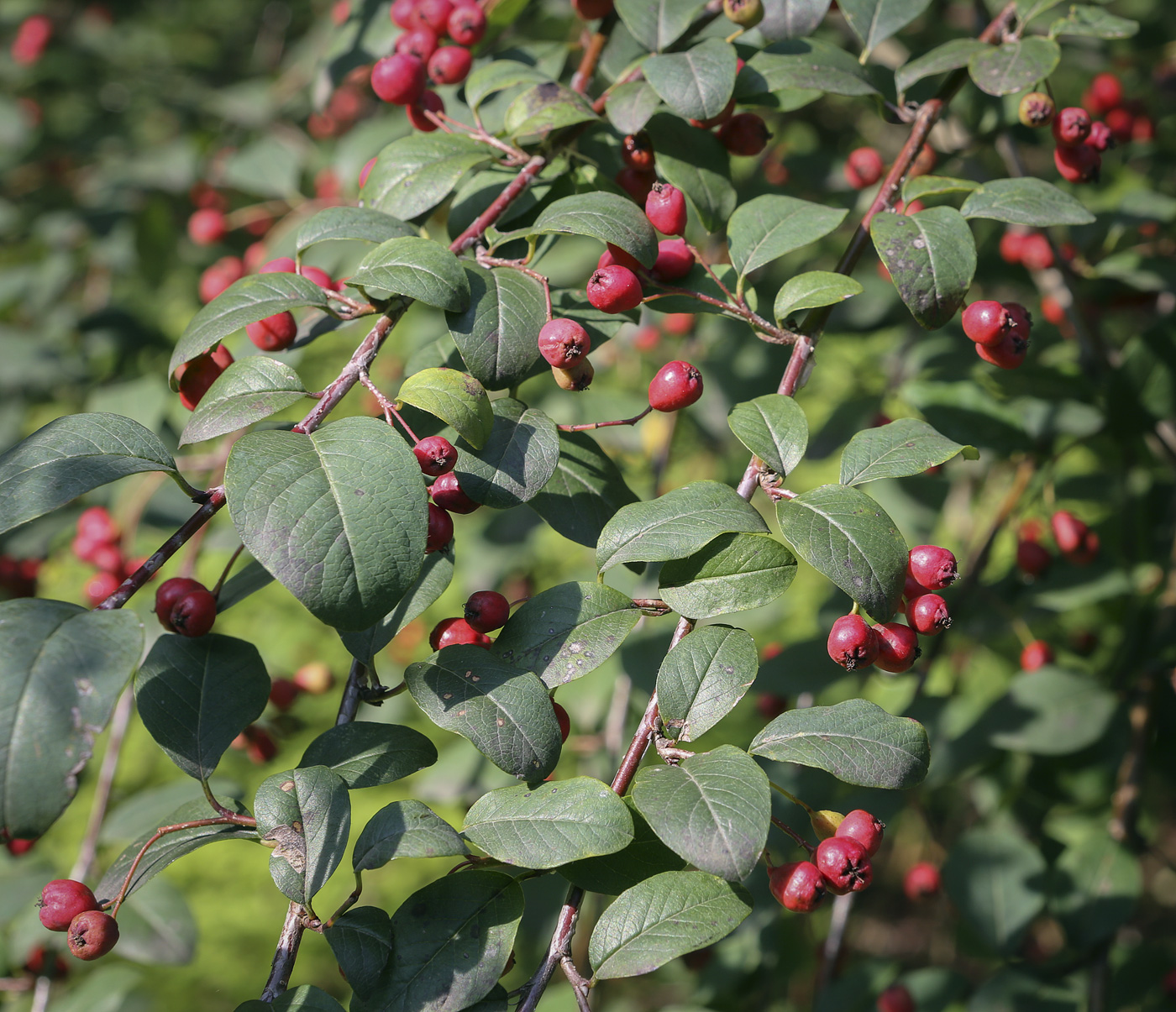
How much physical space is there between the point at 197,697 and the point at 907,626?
2.62 ft

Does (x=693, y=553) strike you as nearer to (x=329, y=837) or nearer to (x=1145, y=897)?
(x=329, y=837)

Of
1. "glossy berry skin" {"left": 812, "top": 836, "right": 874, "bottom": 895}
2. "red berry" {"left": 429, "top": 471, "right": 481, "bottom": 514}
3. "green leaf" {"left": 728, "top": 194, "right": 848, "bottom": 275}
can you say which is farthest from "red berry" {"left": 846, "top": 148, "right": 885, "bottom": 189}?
"glossy berry skin" {"left": 812, "top": 836, "right": 874, "bottom": 895}

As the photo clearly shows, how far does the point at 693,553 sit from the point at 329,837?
454 millimetres

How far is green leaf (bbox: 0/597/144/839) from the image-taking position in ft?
2.32

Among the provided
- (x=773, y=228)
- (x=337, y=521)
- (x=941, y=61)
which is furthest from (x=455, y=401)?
(x=941, y=61)

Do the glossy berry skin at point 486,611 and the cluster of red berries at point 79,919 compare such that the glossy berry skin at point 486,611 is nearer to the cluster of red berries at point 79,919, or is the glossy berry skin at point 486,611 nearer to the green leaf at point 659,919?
the green leaf at point 659,919

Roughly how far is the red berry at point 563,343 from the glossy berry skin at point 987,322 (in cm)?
48

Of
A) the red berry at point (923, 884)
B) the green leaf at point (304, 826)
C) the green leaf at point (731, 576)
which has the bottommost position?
the red berry at point (923, 884)

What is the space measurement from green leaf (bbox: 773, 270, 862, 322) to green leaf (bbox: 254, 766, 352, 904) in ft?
2.37

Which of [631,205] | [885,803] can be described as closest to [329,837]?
[631,205]

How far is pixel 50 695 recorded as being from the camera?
74 cm

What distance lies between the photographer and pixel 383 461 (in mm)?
864

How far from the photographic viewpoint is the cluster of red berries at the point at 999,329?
1.09m

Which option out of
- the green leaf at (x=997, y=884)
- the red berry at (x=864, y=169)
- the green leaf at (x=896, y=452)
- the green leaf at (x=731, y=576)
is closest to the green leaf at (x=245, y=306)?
the green leaf at (x=731, y=576)
